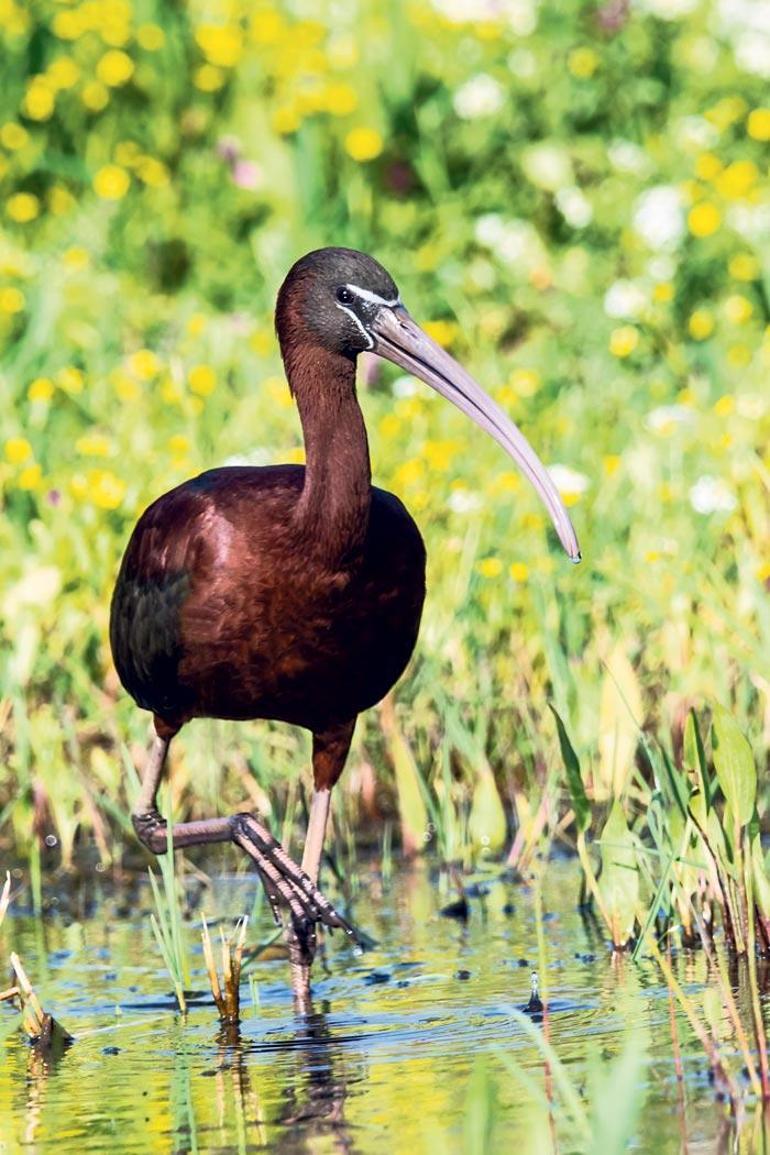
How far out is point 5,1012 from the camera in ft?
15.0

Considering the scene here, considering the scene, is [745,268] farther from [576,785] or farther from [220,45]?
[576,785]

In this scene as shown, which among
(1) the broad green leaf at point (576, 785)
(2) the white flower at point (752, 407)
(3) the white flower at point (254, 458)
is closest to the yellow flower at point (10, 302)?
(3) the white flower at point (254, 458)

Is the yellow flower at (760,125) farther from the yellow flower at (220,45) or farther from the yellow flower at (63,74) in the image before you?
the yellow flower at (63,74)

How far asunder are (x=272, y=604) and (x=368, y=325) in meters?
0.61

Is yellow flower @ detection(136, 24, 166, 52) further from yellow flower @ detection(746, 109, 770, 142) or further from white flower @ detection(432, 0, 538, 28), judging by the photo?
yellow flower @ detection(746, 109, 770, 142)

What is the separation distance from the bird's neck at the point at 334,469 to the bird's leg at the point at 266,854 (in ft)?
2.28

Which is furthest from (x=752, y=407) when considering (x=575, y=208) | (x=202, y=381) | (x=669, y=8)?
(x=669, y=8)

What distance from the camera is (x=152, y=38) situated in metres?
10.1

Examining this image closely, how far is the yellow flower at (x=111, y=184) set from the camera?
30.4 feet

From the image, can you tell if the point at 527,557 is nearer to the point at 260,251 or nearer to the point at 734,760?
the point at 734,760

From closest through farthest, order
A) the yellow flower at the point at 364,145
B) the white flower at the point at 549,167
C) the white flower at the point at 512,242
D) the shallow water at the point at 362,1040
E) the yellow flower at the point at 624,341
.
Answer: the shallow water at the point at 362,1040 < the yellow flower at the point at 624,341 < the white flower at the point at 512,242 < the white flower at the point at 549,167 < the yellow flower at the point at 364,145

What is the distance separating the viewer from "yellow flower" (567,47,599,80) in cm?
970

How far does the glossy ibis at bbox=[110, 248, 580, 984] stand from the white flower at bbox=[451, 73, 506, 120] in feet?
15.7

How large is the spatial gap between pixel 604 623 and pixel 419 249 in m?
3.57
